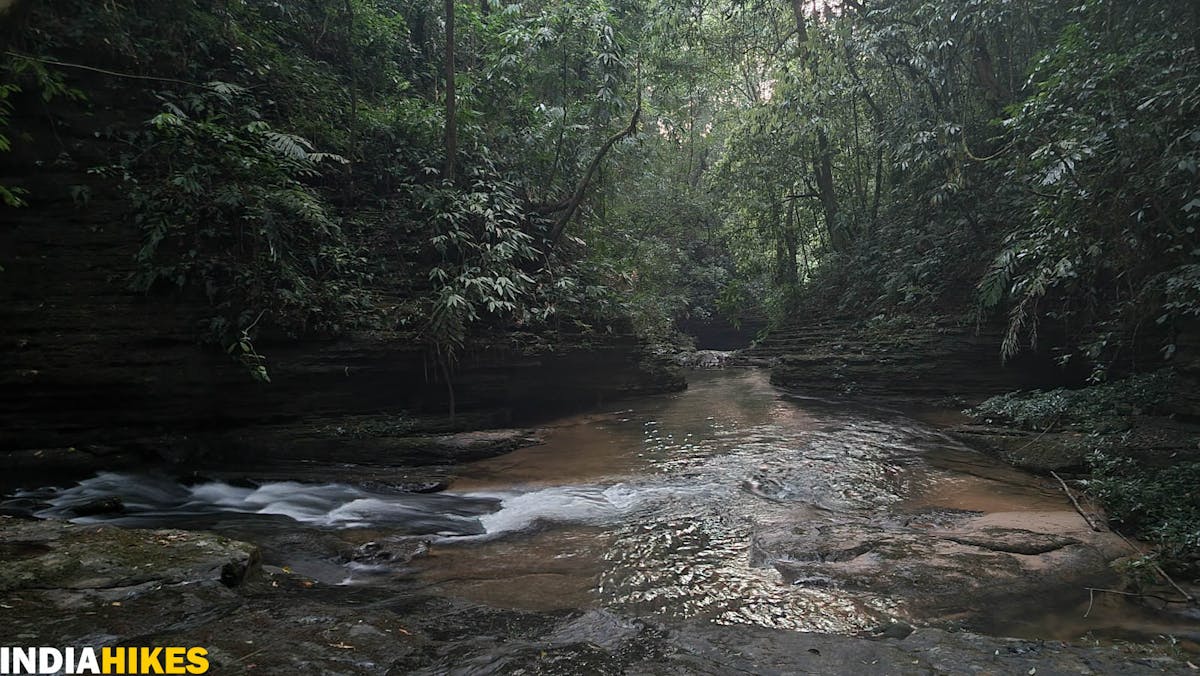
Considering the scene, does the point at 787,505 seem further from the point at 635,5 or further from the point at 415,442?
the point at 635,5

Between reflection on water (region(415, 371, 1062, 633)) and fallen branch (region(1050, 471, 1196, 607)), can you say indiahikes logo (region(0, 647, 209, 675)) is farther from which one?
fallen branch (region(1050, 471, 1196, 607))

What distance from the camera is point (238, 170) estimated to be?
8711 millimetres

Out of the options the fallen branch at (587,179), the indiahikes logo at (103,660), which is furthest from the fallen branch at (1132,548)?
the fallen branch at (587,179)

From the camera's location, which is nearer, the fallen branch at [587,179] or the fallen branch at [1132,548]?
the fallen branch at [1132,548]

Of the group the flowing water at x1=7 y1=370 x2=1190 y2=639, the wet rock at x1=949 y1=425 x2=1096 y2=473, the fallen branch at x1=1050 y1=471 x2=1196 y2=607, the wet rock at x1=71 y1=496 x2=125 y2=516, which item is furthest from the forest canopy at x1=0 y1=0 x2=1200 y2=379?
the fallen branch at x1=1050 y1=471 x2=1196 y2=607

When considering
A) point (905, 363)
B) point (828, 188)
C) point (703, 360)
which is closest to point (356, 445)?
point (905, 363)

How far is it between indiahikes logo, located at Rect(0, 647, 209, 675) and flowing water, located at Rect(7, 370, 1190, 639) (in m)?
1.77

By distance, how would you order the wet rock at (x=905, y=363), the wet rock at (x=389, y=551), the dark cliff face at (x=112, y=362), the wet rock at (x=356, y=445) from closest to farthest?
the wet rock at (x=389, y=551) < the dark cliff face at (x=112, y=362) < the wet rock at (x=356, y=445) < the wet rock at (x=905, y=363)

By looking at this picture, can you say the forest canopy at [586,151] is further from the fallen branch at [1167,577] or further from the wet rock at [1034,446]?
the fallen branch at [1167,577]

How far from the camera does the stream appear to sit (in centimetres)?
434

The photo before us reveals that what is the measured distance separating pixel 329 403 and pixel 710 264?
2409cm

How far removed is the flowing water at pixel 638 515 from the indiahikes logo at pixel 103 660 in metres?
1.77

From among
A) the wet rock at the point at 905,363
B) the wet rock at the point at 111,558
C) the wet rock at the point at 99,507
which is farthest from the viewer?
the wet rock at the point at 905,363

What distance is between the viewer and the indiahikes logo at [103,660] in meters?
2.67
